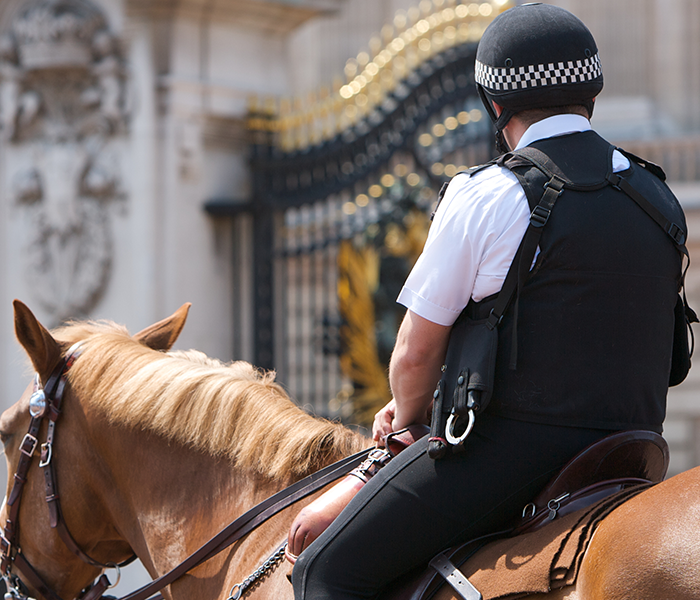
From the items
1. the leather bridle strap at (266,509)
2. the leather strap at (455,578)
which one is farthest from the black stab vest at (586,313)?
the leather bridle strap at (266,509)

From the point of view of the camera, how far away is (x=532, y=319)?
1706mm

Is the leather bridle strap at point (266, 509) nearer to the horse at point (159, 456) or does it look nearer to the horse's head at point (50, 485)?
the horse at point (159, 456)

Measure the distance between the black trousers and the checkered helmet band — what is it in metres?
0.64

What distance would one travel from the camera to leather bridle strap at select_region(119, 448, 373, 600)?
212cm

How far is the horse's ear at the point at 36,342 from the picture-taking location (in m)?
2.37

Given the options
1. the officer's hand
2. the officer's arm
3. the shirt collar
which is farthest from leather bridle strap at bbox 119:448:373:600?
the shirt collar

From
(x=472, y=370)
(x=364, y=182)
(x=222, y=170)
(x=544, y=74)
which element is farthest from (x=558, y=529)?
(x=222, y=170)

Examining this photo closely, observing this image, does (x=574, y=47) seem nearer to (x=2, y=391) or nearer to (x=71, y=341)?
(x=71, y=341)

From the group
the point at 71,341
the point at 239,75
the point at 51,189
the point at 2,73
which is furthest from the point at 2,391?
the point at 71,341

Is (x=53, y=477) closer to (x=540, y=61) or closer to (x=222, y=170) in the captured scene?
(x=540, y=61)

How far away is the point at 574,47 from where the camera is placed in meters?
1.79

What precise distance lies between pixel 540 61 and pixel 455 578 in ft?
3.18

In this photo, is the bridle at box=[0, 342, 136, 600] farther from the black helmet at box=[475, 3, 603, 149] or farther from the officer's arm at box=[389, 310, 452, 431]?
the black helmet at box=[475, 3, 603, 149]

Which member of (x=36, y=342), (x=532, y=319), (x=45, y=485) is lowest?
(x=45, y=485)
